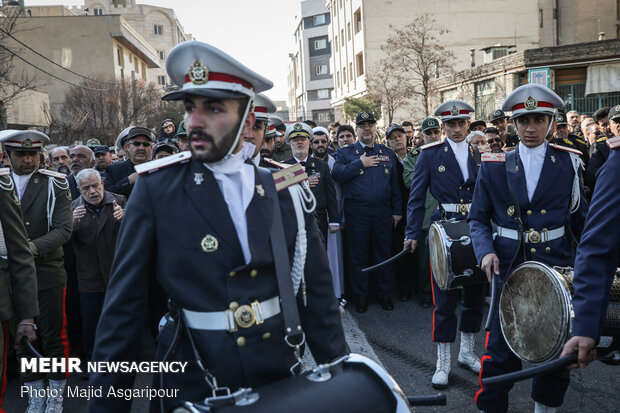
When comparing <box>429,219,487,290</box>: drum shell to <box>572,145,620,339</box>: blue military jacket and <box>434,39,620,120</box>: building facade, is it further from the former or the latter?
<box>434,39,620,120</box>: building facade

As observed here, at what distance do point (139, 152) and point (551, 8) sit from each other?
139ft

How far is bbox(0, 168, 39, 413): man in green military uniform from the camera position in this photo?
357 centimetres

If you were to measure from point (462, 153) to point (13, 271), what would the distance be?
4.25 metres

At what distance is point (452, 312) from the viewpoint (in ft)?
16.4

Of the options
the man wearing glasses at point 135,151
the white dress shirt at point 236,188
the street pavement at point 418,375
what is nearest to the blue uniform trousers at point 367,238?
the street pavement at point 418,375

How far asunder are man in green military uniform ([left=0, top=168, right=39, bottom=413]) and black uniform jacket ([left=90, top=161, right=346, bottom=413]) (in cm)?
192

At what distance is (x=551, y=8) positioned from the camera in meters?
40.9

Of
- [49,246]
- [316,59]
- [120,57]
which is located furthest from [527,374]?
[316,59]

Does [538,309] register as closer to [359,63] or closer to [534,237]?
[534,237]

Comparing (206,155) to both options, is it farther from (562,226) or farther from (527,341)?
(562,226)

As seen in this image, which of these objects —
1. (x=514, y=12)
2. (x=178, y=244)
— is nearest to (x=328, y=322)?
(x=178, y=244)

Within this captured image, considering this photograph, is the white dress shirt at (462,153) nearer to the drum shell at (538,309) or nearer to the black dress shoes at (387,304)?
the drum shell at (538,309)

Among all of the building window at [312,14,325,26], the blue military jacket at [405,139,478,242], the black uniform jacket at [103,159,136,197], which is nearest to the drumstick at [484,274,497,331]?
the blue military jacket at [405,139,478,242]

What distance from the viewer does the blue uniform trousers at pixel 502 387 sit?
11.9ft
